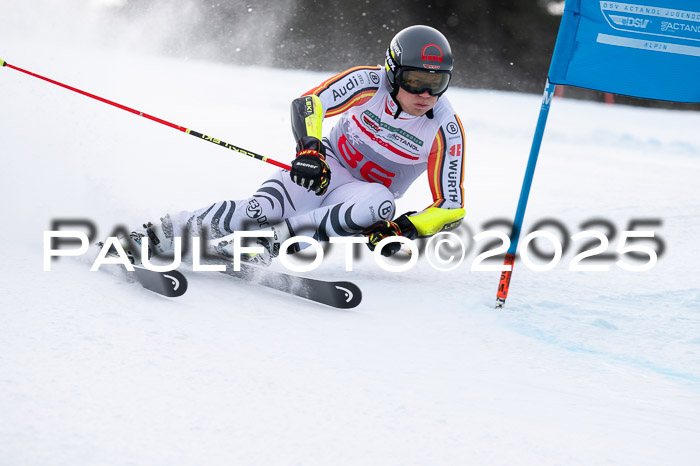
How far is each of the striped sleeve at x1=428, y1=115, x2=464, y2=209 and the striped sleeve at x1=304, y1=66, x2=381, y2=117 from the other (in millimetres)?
415

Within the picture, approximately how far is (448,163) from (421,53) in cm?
58

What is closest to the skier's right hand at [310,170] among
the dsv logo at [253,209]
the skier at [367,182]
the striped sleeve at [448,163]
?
the skier at [367,182]

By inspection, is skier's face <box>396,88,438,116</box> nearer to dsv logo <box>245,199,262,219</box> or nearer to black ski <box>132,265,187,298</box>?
dsv logo <box>245,199,262,219</box>

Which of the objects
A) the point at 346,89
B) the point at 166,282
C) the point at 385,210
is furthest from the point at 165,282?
the point at 346,89

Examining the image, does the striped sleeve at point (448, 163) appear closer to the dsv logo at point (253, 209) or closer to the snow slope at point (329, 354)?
the snow slope at point (329, 354)

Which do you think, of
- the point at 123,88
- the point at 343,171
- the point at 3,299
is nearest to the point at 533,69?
the point at 123,88

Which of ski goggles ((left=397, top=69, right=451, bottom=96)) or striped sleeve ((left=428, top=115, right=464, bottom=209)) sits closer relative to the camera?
ski goggles ((left=397, top=69, right=451, bottom=96))

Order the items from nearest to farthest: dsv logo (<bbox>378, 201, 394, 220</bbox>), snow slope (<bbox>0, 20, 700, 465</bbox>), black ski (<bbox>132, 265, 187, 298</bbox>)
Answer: snow slope (<bbox>0, 20, 700, 465</bbox>) → black ski (<bbox>132, 265, 187, 298</bbox>) → dsv logo (<bbox>378, 201, 394, 220</bbox>)

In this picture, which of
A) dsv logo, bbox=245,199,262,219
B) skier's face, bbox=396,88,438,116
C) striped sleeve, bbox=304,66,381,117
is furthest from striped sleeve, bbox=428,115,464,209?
dsv logo, bbox=245,199,262,219

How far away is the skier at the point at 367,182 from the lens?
11.7 feet

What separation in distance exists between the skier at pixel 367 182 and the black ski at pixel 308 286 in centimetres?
14

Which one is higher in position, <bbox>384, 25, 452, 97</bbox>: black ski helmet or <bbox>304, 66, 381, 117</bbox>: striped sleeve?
<bbox>384, 25, 452, 97</bbox>: black ski helmet

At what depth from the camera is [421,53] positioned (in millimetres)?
3441

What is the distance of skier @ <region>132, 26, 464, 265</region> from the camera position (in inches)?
141
